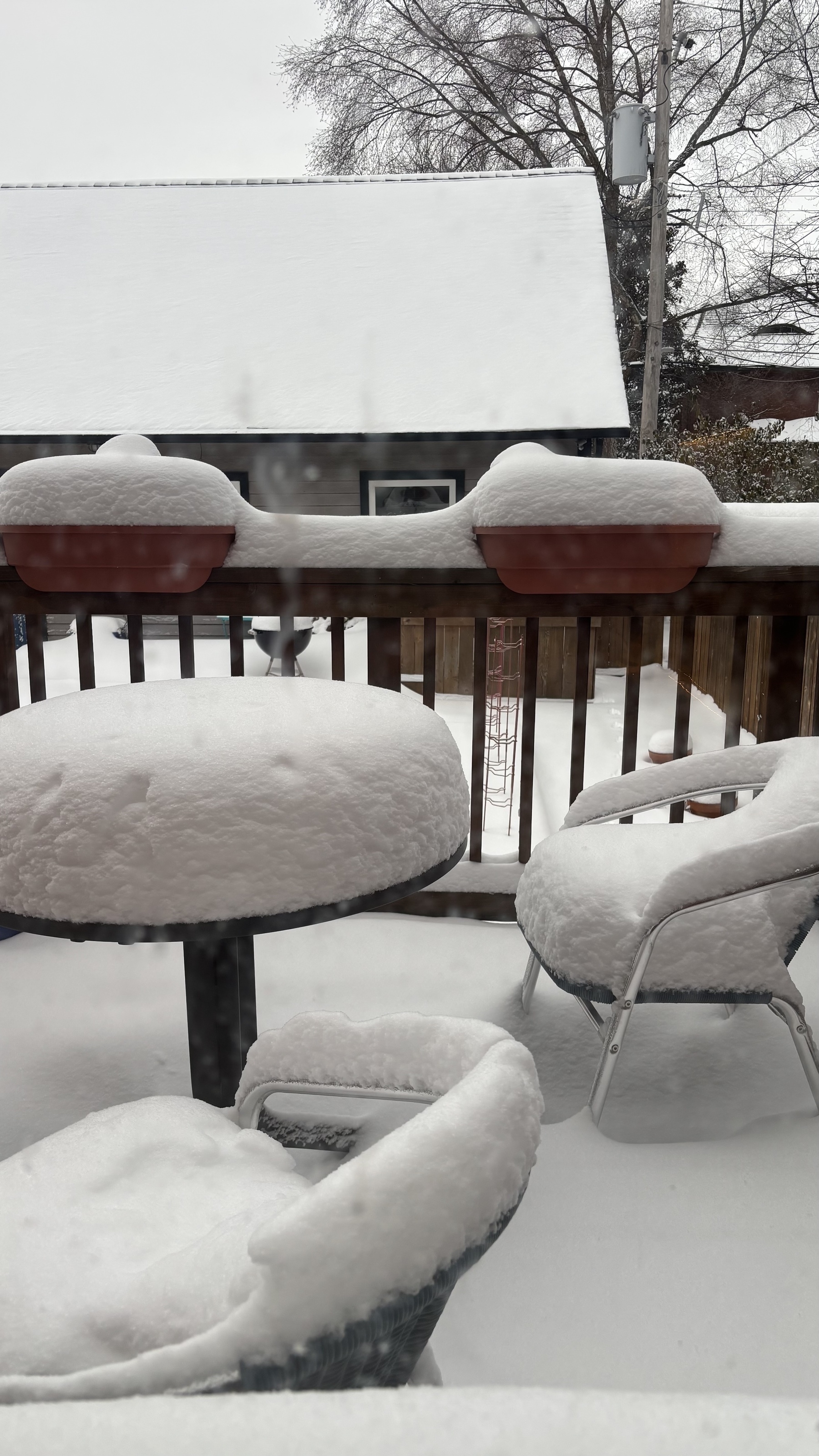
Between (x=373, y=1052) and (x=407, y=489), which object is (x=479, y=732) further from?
(x=407, y=489)

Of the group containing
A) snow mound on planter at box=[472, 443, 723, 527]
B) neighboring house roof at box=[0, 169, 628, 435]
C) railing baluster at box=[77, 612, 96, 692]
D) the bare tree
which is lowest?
railing baluster at box=[77, 612, 96, 692]

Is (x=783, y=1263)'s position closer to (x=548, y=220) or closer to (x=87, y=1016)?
(x=87, y=1016)

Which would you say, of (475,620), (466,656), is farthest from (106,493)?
(466,656)

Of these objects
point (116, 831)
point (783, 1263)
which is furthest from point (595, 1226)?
point (116, 831)

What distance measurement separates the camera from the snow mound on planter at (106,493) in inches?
76.4

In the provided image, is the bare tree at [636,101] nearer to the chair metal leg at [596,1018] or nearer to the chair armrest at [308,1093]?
the chair metal leg at [596,1018]

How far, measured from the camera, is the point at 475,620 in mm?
2188

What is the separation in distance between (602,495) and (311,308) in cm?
868

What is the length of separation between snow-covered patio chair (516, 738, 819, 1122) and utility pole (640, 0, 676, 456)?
35.6 ft

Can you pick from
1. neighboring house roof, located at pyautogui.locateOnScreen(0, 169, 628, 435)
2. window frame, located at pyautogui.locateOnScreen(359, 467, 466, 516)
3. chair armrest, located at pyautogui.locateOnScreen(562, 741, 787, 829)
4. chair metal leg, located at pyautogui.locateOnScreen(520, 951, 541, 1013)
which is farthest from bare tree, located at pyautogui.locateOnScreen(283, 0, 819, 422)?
chair metal leg, located at pyautogui.locateOnScreen(520, 951, 541, 1013)

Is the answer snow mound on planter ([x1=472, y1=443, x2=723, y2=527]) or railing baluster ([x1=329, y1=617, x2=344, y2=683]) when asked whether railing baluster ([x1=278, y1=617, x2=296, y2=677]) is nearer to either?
railing baluster ([x1=329, y1=617, x2=344, y2=683])

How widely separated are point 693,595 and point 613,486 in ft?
1.11

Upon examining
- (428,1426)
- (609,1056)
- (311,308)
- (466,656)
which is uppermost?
(311,308)

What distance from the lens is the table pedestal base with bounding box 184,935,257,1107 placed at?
1.42m
